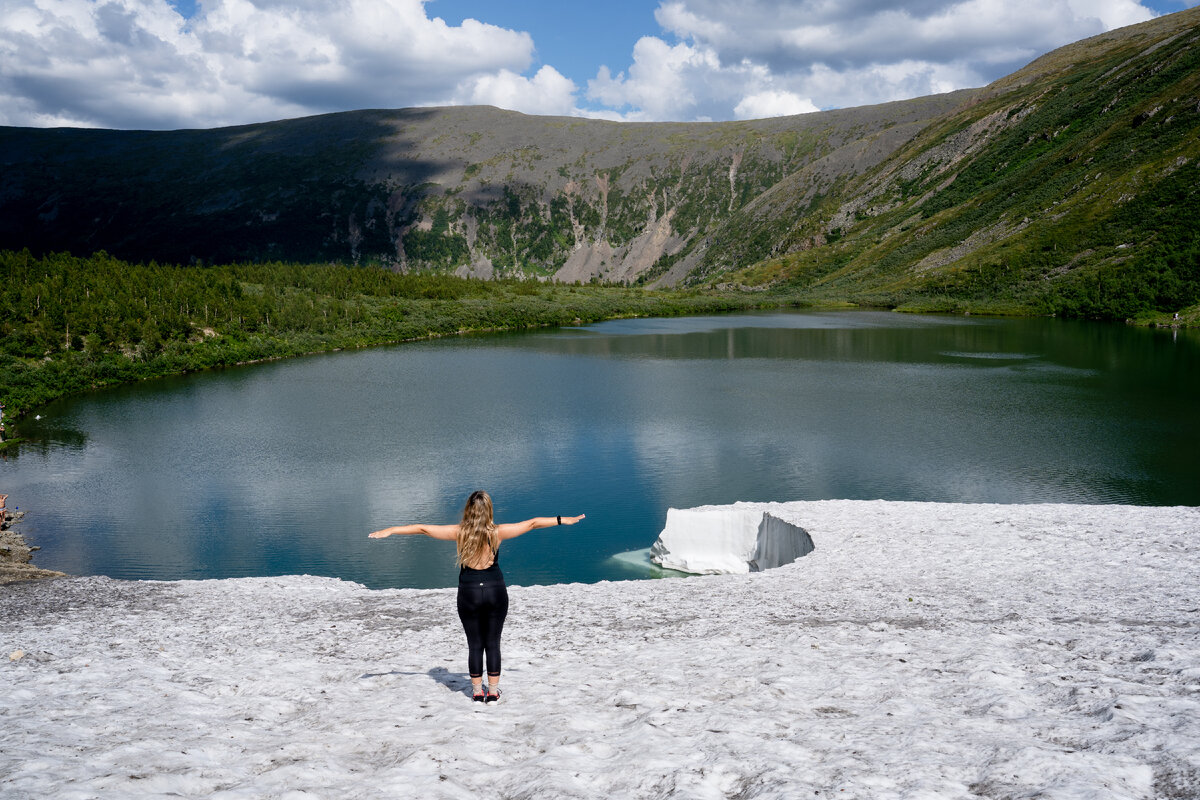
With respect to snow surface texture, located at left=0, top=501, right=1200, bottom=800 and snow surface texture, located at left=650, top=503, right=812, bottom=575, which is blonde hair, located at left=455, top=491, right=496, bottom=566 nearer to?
snow surface texture, located at left=0, top=501, right=1200, bottom=800

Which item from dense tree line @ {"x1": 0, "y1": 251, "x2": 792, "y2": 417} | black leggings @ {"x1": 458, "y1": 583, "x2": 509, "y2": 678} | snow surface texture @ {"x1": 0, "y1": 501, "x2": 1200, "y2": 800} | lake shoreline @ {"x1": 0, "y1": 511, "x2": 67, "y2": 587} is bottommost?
lake shoreline @ {"x1": 0, "y1": 511, "x2": 67, "y2": 587}

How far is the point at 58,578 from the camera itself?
1750 centimetres

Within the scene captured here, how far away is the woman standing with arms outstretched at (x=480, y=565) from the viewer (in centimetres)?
866

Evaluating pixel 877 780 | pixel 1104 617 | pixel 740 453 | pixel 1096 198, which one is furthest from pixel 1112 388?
pixel 1096 198

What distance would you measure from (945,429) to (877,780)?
124 ft

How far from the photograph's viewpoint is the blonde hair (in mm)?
8633

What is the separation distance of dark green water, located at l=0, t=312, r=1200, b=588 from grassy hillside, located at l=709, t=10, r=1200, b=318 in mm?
44832

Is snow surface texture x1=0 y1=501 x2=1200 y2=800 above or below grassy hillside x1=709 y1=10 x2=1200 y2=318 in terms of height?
below

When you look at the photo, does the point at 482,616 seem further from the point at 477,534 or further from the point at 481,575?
the point at 477,534

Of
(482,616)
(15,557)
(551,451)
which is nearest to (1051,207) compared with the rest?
(551,451)

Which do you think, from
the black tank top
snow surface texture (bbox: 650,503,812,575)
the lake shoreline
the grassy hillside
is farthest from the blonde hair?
the grassy hillside

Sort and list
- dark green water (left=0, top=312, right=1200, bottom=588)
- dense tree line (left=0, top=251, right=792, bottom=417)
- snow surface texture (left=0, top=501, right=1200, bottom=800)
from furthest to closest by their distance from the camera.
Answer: dense tree line (left=0, top=251, right=792, bottom=417) → dark green water (left=0, top=312, right=1200, bottom=588) → snow surface texture (left=0, top=501, right=1200, bottom=800)

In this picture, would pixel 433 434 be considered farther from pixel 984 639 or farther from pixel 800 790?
pixel 800 790

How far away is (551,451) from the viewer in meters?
38.9
